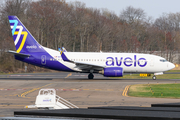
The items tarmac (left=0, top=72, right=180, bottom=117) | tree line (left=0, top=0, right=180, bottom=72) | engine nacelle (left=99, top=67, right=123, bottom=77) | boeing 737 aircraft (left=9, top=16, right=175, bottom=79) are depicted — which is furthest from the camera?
tree line (left=0, top=0, right=180, bottom=72)

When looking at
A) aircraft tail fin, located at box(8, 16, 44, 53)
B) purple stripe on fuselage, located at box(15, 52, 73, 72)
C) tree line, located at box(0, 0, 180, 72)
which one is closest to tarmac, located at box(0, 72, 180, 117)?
purple stripe on fuselage, located at box(15, 52, 73, 72)

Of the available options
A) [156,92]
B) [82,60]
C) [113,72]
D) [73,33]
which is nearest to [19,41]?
[82,60]

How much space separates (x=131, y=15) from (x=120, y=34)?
94.4ft

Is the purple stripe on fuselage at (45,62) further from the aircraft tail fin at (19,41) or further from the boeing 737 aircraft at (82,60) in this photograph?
the aircraft tail fin at (19,41)

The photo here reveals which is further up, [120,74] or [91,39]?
[91,39]

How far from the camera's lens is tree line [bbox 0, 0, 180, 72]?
233ft

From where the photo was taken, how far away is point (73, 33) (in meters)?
87.8

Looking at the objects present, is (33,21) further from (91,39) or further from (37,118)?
Result: (37,118)

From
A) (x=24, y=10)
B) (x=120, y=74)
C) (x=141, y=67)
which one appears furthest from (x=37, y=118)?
(x=24, y=10)

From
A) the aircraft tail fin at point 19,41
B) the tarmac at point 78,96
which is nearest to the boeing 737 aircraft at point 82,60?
A: the aircraft tail fin at point 19,41

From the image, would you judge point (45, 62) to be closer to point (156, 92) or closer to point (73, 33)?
point (156, 92)

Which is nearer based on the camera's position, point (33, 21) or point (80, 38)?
point (33, 21)

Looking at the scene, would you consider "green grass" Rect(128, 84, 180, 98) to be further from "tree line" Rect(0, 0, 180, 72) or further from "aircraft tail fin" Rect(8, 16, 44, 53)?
"tree line" Rect(0, 0, 180, 72)

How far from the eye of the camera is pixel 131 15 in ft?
395
